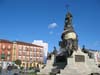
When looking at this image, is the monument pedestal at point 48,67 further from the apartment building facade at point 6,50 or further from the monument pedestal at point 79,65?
the apartment building facade at point 6,50

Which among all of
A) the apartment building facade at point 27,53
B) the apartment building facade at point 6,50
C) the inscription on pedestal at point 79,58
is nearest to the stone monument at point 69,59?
the inscription on pedestal at point 79,58

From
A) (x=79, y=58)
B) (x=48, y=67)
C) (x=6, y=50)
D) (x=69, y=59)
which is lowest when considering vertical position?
(x=48, y=67)

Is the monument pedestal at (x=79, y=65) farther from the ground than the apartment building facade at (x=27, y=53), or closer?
closer

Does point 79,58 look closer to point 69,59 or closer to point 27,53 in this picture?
point 69,59

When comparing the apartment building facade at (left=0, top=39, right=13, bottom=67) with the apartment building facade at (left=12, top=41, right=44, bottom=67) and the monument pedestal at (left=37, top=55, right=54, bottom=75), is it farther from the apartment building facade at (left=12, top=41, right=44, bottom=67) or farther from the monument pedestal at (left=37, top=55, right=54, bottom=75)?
the monument pedestal at (left=37, top=55, right=54, bottom=75)

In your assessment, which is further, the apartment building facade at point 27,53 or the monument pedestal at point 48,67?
the apartment building facade at point 27,53

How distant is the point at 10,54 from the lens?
9869 centimetres

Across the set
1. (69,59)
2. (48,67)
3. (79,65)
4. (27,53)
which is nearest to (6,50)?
(27,53)

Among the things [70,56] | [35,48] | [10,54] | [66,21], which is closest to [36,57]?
[35,48]

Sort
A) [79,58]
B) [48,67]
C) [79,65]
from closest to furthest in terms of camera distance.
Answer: [79,65], [79,58], [48,67]

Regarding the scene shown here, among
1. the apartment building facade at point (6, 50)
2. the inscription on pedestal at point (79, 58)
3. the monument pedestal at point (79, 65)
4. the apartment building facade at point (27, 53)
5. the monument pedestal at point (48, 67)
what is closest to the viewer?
the monument pedestal at point (79, 65)

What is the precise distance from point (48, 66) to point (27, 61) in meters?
68.9

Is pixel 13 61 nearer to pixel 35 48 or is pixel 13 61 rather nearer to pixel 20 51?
pixel 20 51

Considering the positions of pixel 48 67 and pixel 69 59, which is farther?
pixel 48 67
